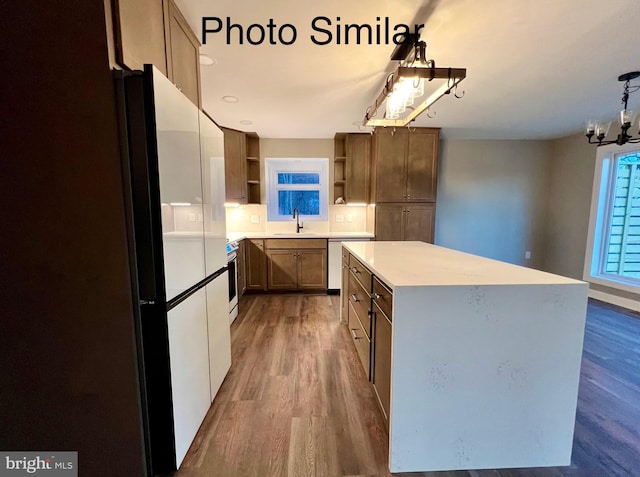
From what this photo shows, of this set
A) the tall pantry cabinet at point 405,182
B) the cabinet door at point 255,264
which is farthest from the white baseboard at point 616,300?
the cabinet door at point 255,264

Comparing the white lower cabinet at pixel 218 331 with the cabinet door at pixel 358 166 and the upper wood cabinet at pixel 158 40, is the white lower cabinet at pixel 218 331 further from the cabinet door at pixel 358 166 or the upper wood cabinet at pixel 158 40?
the cabinet door at pixel 358 166

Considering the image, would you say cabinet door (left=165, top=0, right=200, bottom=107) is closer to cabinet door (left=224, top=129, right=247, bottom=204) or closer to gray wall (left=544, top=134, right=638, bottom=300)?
cabinet door (left=224, top=129, right=247, bottom=204)

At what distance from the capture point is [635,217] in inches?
140

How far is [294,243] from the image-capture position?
3898mm

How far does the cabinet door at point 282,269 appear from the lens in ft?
12.8

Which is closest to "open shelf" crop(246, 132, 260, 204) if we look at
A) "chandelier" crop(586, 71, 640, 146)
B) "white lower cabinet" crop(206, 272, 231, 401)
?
"white lower cabinet" crop(206, 272, 231, 401)

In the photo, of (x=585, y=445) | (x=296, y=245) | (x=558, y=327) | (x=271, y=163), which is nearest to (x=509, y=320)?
(x=558, y=327)

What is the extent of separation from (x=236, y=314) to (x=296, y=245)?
124 cm

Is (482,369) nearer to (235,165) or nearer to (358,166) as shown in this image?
(358,166)

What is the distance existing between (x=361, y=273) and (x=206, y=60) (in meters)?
1.90

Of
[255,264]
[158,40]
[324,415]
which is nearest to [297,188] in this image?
[255,264]

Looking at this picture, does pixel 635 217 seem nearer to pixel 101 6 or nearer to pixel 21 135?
pixel 101 6

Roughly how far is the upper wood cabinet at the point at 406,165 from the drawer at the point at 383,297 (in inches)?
93.1

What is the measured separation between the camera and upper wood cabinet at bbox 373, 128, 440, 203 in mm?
3699
